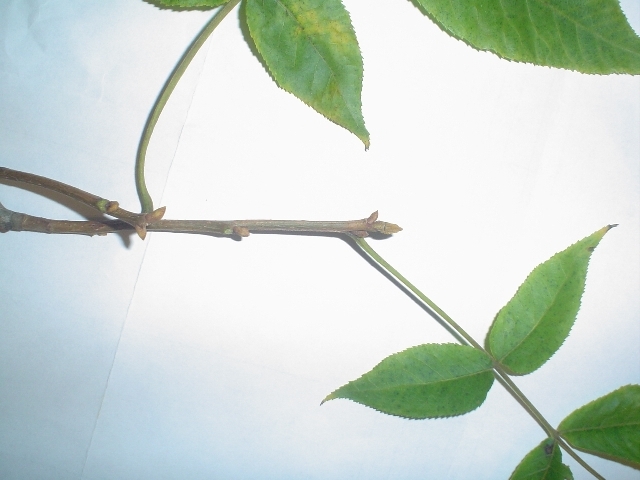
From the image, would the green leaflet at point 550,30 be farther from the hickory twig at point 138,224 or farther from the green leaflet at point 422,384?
the green leaflet at point 422,384

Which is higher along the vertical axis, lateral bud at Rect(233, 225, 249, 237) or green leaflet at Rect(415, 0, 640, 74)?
green leaflet at Rect(415, 0, 640, 74)

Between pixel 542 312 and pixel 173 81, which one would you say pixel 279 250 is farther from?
pixel 542 312

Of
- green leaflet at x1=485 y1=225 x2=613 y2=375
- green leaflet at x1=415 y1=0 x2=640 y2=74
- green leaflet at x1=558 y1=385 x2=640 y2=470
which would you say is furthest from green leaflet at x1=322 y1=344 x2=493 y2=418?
green leaflet at x1=415 y1=0 x2=640 y2=74

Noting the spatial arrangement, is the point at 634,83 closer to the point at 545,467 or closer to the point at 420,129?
the point at 420,129

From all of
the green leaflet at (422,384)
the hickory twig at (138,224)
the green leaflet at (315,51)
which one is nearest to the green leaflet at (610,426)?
the green leaflet at (422,384)

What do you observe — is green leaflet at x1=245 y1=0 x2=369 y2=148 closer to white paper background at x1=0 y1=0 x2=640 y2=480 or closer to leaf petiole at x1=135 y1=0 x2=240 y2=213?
leaf petiole at x1=135 y1=0 x2=240 y2=213

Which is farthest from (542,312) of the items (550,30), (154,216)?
(154,216)
